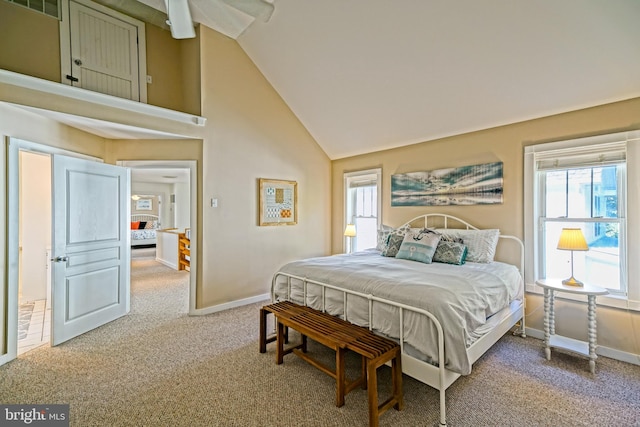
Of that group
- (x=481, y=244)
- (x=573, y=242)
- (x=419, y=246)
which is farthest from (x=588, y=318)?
(x=419, y=246)

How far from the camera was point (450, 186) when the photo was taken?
13.1 feet

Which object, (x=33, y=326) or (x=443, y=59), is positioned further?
(x=33, y=326)

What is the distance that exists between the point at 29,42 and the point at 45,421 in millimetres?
3790

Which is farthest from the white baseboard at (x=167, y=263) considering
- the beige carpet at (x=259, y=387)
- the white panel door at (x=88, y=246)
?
the beige carpet at (x=259, y=387)

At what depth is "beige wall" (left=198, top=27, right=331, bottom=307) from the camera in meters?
4.00

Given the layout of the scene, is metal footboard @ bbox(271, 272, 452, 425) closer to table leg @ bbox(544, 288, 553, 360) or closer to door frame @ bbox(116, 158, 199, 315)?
table leg @ bbox(544, 288, 553, 360)

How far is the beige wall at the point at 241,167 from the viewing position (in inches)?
157

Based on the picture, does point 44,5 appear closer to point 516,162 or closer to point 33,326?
point 33,326

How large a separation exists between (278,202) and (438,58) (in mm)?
2992

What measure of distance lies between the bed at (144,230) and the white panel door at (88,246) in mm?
6837

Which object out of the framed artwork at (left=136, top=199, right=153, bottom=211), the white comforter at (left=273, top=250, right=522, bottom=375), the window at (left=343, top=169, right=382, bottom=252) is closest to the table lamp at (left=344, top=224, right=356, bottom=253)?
the window at (left=343, top=169, right=382, bottom=252)

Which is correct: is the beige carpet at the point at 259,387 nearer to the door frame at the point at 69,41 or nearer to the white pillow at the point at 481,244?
the white pillow at the point at 481,244

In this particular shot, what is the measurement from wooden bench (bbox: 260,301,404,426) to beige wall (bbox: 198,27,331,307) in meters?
1.81

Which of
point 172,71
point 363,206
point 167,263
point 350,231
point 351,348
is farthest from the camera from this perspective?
point 167,263
